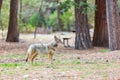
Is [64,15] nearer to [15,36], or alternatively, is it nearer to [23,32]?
[23,32]

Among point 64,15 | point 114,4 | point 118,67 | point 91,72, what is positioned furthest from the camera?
point 64,15

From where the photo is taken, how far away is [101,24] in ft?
68.4

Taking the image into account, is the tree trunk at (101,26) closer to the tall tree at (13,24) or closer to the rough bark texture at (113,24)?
the rough bark texture at (113,24)

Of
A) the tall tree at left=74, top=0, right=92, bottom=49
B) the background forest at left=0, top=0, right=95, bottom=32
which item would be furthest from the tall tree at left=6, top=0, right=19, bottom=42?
the background forest at left=0, top=0, right=95, bottom=32

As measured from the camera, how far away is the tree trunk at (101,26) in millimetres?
20719

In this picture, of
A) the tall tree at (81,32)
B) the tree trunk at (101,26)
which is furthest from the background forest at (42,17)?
the tall tree at (81,32)

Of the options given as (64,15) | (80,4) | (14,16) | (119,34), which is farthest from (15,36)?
(64,15)

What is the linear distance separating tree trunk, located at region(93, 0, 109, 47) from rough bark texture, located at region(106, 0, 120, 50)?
5.22 meters

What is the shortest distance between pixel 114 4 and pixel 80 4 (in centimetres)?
246

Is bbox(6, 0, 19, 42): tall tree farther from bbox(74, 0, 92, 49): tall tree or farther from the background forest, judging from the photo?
the background forest

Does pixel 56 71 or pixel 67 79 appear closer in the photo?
pixel 67 79

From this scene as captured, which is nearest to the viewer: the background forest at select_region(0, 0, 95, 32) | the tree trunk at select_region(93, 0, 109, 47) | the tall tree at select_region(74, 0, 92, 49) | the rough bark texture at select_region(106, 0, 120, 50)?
the rough bark texture at select_region(106, 0, 120, 50)

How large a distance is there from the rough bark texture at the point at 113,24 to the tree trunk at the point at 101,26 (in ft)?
17.1

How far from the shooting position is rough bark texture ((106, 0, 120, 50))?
1509cm
